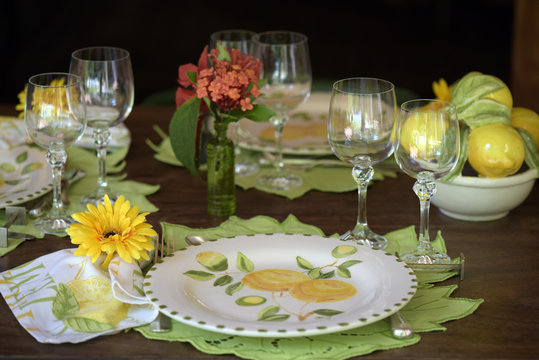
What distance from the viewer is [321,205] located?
4.27 ft

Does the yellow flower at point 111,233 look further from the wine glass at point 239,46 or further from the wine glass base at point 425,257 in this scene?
the wine glass at point 239,46

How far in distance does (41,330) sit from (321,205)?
21.8 inches

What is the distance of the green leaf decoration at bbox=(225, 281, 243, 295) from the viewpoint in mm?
968

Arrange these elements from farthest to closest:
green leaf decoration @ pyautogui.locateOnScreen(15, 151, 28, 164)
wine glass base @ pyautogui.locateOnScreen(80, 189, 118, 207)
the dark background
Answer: the dark background < green leaf decoration @ pyautogui.locateOnScreen(15, 151, 28, 164) < wine glass base @ pyautogui.locateOnScreen(80, 189, 118, 207)

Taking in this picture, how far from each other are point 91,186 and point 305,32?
3.58m

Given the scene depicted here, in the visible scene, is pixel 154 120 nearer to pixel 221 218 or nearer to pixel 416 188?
pixel 221 218

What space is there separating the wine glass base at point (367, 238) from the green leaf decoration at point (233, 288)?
0.21 m

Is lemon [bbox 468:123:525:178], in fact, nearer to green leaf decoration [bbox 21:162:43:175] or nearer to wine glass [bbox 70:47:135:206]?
wine glass [bbox 70:47:135:206]

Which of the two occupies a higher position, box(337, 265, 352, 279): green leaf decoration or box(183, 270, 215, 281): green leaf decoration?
box(183, 270, 215, 281): green leaf decoration

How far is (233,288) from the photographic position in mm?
979

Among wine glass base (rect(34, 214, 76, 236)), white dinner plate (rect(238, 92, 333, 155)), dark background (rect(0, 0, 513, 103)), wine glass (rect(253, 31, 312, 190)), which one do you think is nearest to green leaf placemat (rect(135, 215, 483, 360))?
wine glass base (rect(34, 214, 76, 236))

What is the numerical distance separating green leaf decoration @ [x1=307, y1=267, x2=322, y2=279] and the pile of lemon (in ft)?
0.98

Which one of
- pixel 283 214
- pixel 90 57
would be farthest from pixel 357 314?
pixel 90 57

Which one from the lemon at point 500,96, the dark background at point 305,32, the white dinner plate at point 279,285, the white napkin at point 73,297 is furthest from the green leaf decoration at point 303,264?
Result: the dark background at point 305,32
